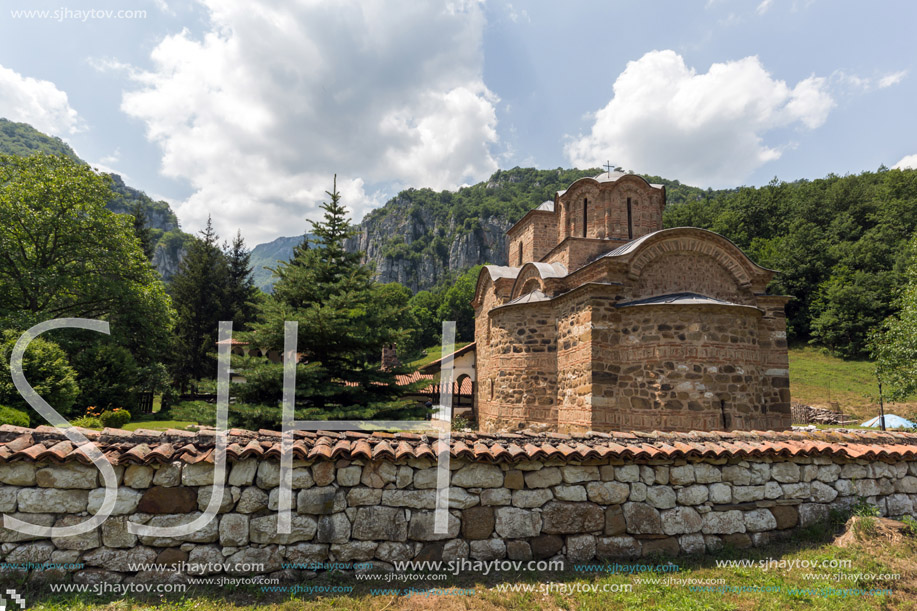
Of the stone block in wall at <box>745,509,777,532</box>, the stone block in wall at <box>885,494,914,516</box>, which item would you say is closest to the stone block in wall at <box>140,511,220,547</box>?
the stone block in wall at <box>745,509,777,532</box>

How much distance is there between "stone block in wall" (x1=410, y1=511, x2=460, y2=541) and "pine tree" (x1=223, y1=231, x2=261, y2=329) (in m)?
25.2

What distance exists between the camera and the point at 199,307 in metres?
25.8

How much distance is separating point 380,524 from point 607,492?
2.29 metres

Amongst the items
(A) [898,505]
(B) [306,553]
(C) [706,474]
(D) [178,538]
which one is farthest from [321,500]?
(A) [898,505]

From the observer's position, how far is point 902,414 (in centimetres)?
1891

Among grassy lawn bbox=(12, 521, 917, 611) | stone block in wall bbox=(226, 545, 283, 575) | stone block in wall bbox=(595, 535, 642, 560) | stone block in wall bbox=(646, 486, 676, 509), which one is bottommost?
grassy lawn bbox=(12, 521, 917, 611)

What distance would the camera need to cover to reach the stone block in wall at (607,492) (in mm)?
4348

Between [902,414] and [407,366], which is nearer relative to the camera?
[407,366]

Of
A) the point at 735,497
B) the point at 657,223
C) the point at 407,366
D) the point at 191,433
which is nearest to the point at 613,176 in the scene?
the point at 657,223

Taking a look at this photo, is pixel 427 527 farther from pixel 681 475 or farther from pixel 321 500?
pixel 681 475

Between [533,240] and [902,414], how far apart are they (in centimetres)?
1844

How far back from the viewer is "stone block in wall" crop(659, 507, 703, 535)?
4434 mm

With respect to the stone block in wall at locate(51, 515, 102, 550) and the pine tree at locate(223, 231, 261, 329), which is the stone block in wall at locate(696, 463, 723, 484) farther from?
the pine tree at locate(223, 231, 261, 329)

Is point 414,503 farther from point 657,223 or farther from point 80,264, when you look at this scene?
point 80,264
